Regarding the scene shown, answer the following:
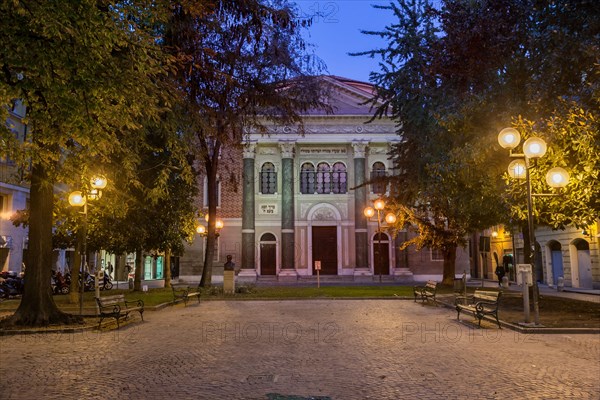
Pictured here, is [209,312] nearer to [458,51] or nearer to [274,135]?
[458,51]

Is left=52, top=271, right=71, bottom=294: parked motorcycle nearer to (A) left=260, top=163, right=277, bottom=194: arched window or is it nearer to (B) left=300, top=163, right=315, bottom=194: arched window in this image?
(A) left=260, top=163, right=277, bottom=194: arched window

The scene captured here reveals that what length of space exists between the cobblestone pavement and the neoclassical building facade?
2697 cm

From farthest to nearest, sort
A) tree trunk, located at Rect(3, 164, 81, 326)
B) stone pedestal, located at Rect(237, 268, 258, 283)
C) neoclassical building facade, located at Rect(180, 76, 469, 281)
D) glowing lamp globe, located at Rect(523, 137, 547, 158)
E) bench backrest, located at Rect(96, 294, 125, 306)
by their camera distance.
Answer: neoclassical building facade, located at Rect(180, 76, 469, 281) < stone pedestal, located at Rect(237, 268, 258, 283) < tree trunk, located at Rect(3, 164, 81, 326) < bench backrest, located at Rect(96, 294, 125, 306) < glowing lamp globe, located at Rect(523, 137, 547, 158)

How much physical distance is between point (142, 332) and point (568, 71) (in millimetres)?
11319

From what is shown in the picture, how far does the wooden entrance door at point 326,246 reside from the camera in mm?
40625

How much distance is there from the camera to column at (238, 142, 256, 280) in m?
38.9

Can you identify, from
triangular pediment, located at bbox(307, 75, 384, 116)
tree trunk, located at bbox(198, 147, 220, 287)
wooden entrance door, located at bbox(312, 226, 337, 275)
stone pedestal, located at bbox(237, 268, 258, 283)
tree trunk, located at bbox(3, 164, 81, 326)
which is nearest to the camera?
tree trunk, located at bbox(3, 164, 81, 326)

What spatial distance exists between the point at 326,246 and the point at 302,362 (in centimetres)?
3291

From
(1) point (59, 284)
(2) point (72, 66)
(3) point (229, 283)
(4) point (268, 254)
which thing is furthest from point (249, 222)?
(2) point (72, 66)

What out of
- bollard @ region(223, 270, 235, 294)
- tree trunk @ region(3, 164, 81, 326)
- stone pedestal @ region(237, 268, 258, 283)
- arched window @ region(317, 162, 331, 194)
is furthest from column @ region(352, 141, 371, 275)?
tree trunk @ region(3, 164, 81, 326)

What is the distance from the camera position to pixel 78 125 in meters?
7.91

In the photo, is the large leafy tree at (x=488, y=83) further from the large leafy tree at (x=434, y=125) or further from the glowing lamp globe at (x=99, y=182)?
the glowing lamp globe at (x=99, y=182)

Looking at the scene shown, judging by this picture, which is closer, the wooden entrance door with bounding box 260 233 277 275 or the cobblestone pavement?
the cobblestone pavement

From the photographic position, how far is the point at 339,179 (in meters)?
41.6
